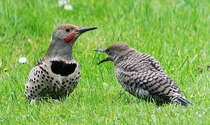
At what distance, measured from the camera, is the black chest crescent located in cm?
553

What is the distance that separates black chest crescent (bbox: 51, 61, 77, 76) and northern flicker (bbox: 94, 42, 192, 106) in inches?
27.3

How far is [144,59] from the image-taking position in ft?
19.2

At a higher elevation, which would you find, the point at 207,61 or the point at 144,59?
the point at 144,59

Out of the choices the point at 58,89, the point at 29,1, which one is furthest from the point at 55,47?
the point at 29,1

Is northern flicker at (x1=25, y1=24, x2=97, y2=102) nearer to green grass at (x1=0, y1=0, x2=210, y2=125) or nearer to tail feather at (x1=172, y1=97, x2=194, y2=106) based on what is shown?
green grass at (x1=0, y1=0, x2=210, y2=125)

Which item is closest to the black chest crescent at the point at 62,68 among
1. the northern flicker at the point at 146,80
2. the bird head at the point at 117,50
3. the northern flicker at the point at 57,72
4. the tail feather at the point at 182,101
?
the northern flicker at the point at 57,72

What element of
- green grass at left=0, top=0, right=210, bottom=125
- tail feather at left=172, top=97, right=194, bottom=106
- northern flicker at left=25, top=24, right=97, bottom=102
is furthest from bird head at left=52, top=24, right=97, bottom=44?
tail feather at left=172, top=97, right=194, bottom=106

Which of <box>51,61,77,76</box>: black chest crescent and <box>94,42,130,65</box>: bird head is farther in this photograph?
<box>94,42,130,65</box>: bird head

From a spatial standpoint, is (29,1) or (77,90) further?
(29,1)

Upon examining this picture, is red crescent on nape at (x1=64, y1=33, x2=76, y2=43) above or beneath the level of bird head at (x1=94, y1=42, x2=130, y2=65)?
above

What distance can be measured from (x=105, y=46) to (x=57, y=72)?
235 centimetres

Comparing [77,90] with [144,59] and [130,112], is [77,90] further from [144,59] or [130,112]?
[130,112]

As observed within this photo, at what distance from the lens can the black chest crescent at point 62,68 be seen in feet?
18.1

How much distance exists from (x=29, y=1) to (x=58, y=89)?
434cm
